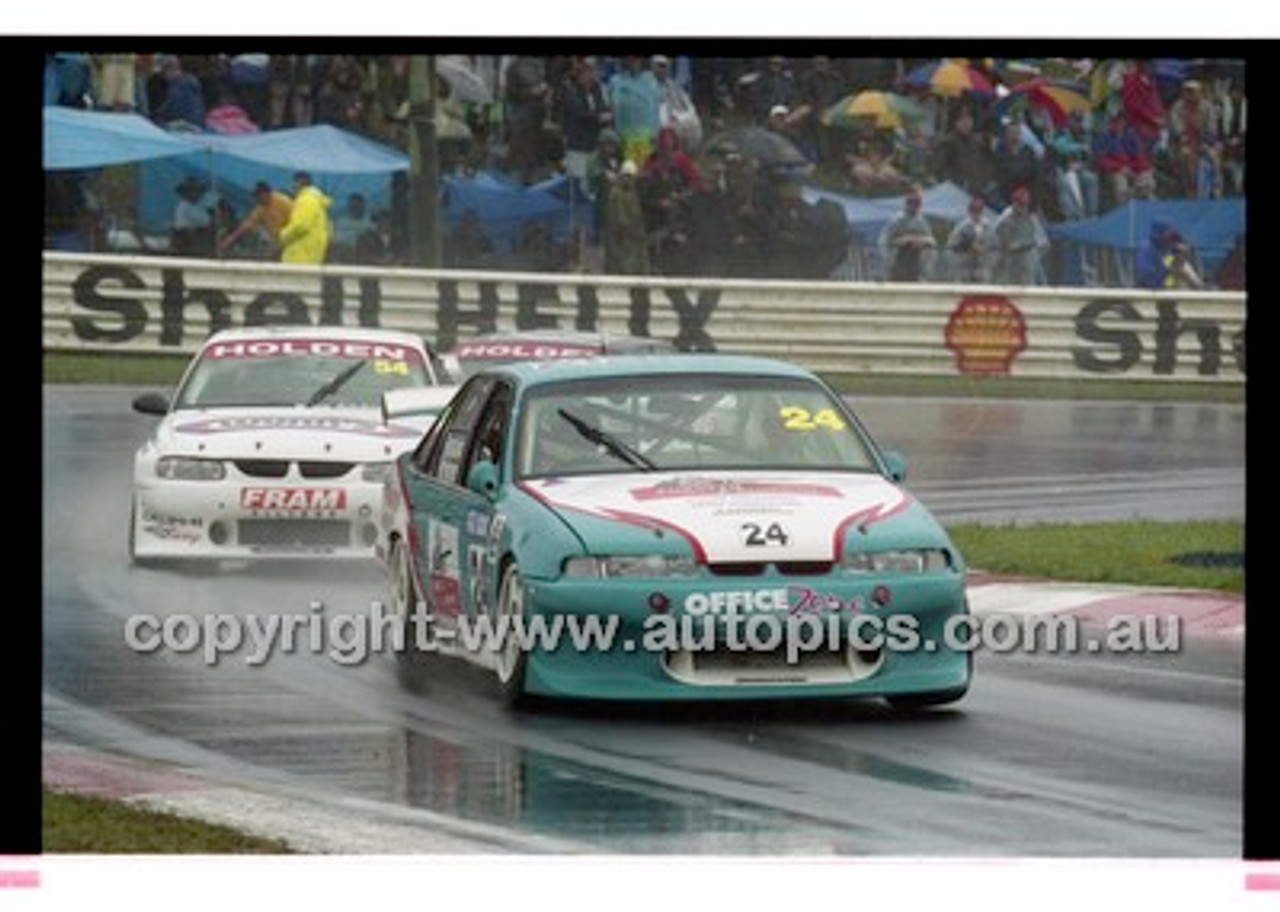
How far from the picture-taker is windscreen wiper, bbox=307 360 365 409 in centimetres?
1681

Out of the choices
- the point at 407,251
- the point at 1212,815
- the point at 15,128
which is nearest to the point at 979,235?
the point at 407,251

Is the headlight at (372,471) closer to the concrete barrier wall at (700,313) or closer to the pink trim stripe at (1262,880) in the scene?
the concrete barrier wall at (700,313)

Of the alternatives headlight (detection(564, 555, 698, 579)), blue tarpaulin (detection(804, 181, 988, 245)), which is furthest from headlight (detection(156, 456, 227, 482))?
headlight (detection(564, 555, 698, 579))

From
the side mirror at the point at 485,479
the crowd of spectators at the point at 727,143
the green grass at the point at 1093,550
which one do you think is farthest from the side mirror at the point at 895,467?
the side mirror at the point at 485,479

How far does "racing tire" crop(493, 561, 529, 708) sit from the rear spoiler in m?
1.74

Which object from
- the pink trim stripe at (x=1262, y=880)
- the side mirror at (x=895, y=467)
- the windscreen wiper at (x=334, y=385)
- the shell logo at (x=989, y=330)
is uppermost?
the shell logo at (x=989, y=330)

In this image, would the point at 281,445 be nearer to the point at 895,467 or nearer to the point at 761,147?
the point at 761,147

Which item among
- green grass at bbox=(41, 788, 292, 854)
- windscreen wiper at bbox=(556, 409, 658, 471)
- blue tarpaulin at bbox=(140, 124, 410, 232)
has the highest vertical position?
blue tarpaulin at bbox=(140, 124, 410, 232)

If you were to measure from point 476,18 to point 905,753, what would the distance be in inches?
109

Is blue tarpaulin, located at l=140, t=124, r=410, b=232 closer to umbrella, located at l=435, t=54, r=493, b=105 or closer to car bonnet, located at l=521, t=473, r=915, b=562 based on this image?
umbrella, located at l=435, t=54, r=493, b=105

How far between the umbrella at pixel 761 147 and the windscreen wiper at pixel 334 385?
2.03 meters

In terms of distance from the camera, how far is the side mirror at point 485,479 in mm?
14969

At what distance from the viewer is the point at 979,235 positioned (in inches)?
627

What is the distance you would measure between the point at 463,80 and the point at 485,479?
134 cm
